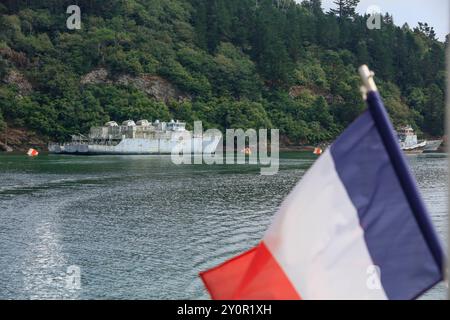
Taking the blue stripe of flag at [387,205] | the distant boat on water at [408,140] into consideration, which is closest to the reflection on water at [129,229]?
the blue stripe of flag at [387,205]

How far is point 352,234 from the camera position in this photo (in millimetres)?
5137

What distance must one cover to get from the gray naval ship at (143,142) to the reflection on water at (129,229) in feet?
176

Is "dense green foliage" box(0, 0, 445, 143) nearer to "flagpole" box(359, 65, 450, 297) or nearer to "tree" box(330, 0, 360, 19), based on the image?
"tree" box(330, 0, 360, 19)

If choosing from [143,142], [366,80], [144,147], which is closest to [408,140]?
[144,147]

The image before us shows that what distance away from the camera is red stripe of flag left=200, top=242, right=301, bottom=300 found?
5273 millimetres

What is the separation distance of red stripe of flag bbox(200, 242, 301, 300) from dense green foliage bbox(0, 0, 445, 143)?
12069 centimetres

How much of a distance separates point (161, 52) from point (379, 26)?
6014 centimetres

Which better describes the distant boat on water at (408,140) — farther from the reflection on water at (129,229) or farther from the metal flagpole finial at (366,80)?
the metal flagpole finial at (366,80)

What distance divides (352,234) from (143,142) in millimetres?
109757

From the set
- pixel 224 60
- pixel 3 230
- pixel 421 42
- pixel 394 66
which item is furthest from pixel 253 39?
pixel 3 230

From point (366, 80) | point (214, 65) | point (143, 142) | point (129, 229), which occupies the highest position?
point (214, 65)

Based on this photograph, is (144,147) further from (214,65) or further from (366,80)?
(366,80)
